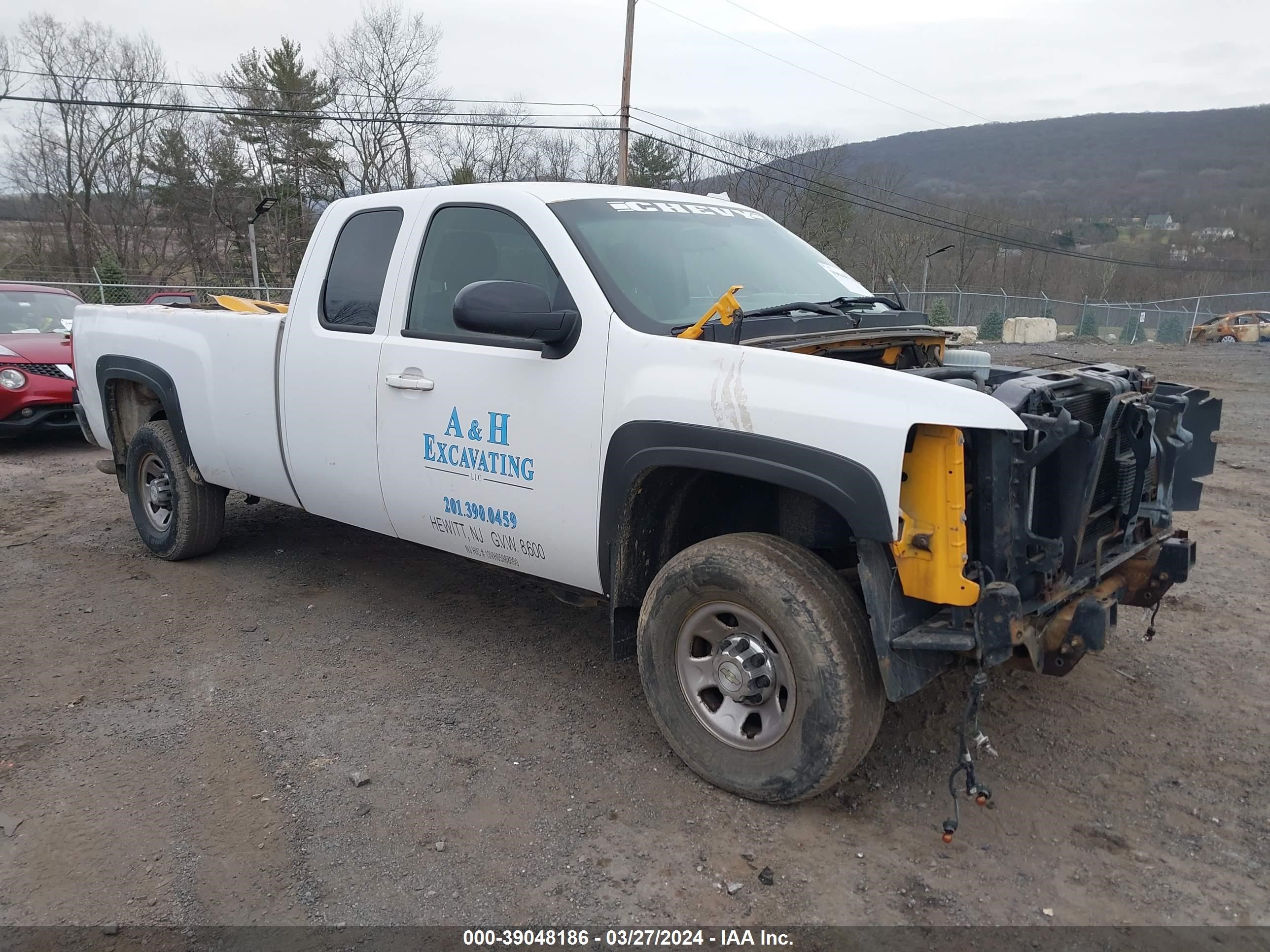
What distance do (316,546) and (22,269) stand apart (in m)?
36.2

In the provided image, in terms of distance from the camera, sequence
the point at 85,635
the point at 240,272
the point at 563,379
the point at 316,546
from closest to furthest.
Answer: the point at 563,379
the point at 85,635
the point at 316,546
the point at 240,272

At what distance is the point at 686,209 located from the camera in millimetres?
4137

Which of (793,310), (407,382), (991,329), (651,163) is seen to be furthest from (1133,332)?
(407,382)

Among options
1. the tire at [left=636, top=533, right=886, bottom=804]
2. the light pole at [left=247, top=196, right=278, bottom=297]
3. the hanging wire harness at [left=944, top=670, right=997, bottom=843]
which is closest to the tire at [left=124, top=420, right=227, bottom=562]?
the tire at [left=636, top=533, right=886, bottom=804]

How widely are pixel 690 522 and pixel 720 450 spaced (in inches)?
26.6

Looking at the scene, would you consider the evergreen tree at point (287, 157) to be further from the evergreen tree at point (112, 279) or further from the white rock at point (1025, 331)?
the white rock at point (1025, 331)

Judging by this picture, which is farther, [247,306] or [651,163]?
[651,163]

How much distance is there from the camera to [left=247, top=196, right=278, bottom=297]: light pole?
12702 mm

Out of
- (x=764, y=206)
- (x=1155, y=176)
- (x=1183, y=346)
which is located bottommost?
(x=1183, y=346)

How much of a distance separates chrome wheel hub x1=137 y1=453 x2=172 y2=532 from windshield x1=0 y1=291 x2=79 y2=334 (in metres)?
5.39

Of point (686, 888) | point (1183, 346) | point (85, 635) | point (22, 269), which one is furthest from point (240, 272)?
point (686, 888)

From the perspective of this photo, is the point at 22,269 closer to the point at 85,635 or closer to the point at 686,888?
the point at 85,635

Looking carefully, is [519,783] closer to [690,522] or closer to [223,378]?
[690,522]

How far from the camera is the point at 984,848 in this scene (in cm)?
288
